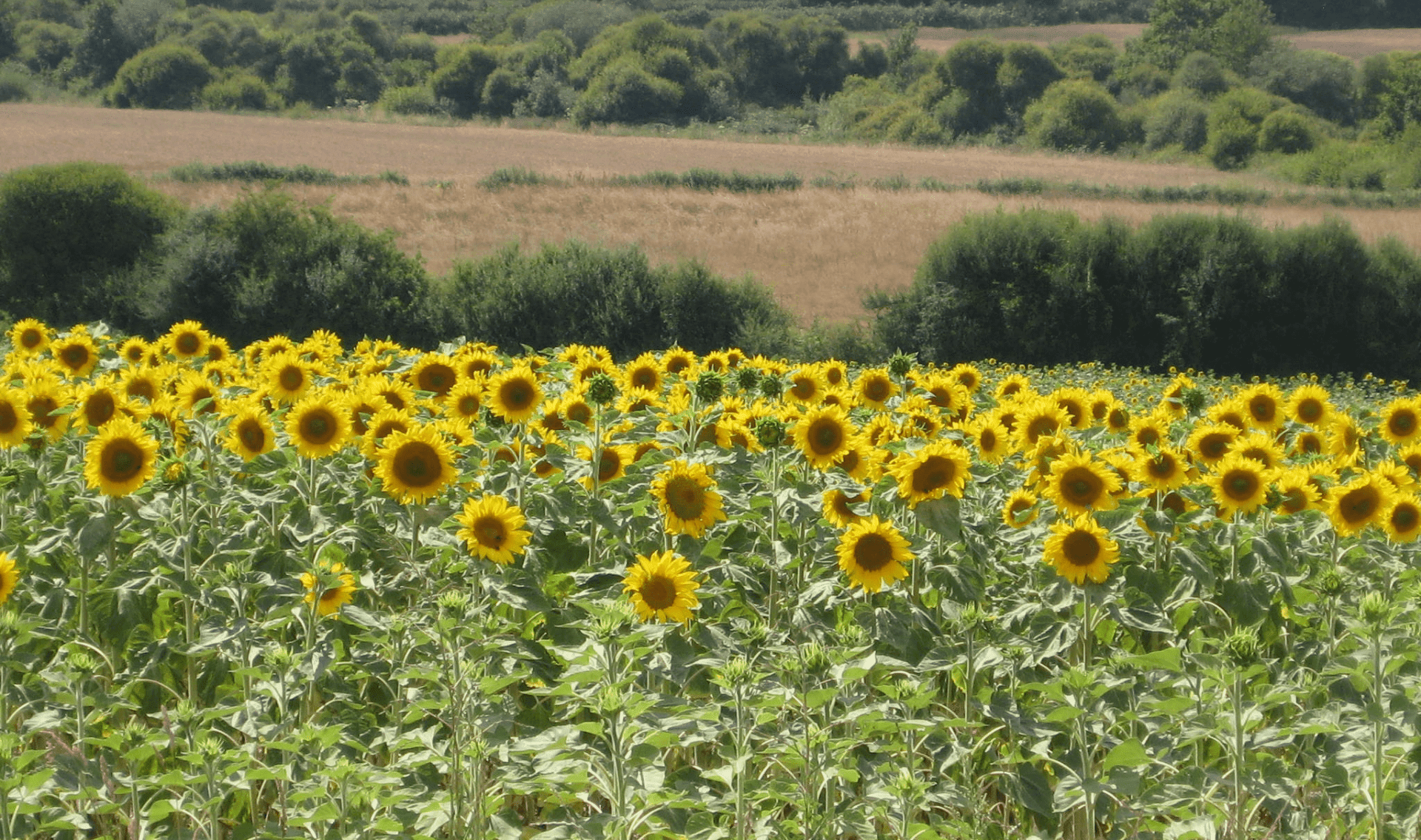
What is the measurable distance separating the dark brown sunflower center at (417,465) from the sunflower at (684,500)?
643 millimetres

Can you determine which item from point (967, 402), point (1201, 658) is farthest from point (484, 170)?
point (1201, 658)

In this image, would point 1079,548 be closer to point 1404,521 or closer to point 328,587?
point 1404,521

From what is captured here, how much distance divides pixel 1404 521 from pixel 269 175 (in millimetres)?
39664

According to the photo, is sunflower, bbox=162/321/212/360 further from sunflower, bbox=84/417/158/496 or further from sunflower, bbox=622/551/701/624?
sunflower, bbox=622/551/701/624

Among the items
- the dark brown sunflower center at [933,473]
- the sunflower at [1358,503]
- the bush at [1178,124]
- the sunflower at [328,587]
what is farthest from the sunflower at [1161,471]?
the bush at [1178,124]

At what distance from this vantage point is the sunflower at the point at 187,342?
21.6 ft

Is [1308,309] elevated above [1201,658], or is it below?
below

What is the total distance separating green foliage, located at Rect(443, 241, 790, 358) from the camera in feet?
88.9

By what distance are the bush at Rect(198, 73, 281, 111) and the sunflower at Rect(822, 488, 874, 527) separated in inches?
2912

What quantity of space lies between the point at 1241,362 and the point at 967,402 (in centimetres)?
2613

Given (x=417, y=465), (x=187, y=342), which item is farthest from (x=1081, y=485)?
(x=187, y=342)

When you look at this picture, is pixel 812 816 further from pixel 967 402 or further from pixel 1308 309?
pixel 1308 309

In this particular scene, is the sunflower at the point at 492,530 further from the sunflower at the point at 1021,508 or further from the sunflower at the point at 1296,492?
the sunflower at the point at 1296,492

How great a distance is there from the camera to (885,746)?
3195mm
